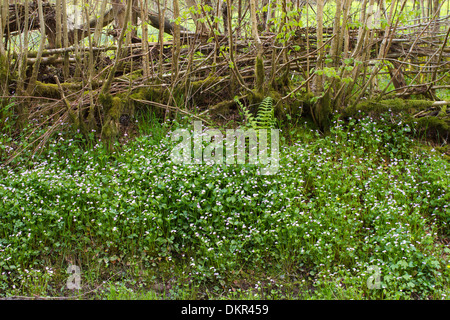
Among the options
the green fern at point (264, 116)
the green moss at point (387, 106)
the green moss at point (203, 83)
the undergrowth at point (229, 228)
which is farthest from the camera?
the green moss at point (203, 83)

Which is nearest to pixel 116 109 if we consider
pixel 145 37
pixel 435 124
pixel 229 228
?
pixel 145 37

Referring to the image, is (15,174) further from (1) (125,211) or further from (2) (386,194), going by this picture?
(2) (386,194)

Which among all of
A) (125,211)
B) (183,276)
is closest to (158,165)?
(125,211)

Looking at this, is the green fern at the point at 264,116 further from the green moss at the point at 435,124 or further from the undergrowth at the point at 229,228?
the green moss at the point at 435,124

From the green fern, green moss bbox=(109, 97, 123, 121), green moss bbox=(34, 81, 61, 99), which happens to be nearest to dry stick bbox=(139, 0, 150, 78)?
green moss bbox=(109, 97, 123, 121)

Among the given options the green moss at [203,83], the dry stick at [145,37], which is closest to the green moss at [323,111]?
the green moss at [203,83]

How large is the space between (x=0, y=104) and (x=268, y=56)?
4125 millimetres

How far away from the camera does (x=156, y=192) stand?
14.6ft

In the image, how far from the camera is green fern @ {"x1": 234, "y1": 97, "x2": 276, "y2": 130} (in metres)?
5.29

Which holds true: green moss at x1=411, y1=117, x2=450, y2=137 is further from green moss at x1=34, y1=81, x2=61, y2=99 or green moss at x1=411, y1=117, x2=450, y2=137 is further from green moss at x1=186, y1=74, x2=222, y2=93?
green moss at x1=34, y1=81, x2=61, y2=99

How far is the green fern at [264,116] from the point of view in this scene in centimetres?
529

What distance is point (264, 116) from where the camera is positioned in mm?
5289

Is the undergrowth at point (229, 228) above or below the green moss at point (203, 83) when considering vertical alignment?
below

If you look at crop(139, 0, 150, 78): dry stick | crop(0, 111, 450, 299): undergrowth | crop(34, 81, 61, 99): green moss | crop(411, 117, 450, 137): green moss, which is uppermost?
crop(139, 0, 150, 78): dry stick
